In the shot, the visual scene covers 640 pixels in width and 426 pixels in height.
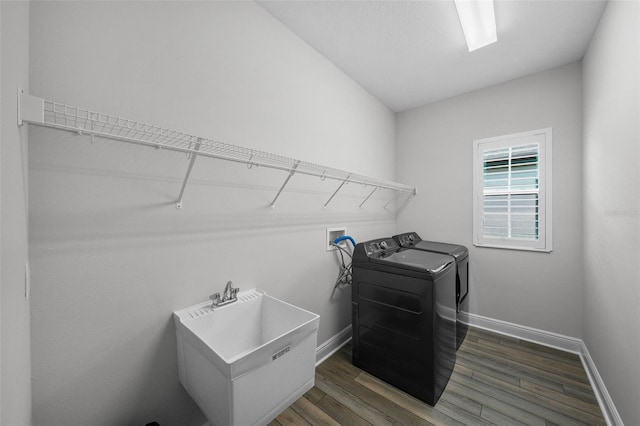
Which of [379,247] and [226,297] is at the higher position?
[379,247]

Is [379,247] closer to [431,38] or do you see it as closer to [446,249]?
[446,249]

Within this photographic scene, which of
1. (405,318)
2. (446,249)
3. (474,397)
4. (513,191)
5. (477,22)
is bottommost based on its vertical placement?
(474,397)

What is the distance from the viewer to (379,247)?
6.99ft

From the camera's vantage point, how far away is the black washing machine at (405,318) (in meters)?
1.61

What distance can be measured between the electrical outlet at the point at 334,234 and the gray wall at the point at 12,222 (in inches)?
68.5

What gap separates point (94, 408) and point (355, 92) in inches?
115

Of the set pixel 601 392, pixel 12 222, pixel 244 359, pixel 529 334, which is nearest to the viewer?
pixel 12 222

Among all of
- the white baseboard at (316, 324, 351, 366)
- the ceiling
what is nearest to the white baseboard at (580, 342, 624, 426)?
the white baseboard at (316, 324, 351, 366)

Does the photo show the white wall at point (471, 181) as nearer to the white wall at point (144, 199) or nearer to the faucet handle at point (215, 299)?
the white wall at point (144, 199)

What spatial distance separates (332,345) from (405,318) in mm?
867

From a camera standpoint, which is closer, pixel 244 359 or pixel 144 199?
pixel 244 359

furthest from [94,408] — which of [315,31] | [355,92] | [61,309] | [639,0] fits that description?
[639,0]

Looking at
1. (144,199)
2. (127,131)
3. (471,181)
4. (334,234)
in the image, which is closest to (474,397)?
(334,234)

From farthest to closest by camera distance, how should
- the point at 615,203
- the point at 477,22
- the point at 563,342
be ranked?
the point at 563,342
the point at 477,22
the point at 615,203
